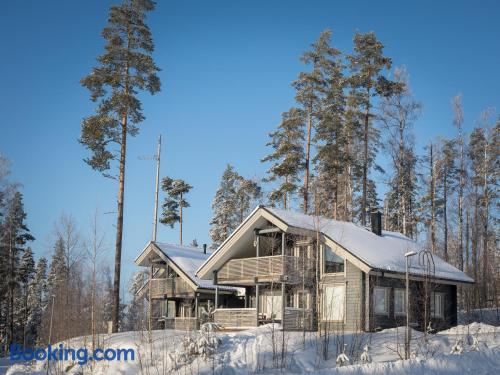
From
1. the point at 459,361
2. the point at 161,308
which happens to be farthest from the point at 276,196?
the point at 459,361

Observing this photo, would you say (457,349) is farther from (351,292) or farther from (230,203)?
(230,203)

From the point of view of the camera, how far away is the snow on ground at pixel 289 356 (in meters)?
13.8

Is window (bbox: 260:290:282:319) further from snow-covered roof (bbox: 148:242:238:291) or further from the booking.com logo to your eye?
the booking.com logo

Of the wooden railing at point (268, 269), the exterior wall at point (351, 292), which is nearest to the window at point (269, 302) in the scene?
the wooden railing at point (268, 269)

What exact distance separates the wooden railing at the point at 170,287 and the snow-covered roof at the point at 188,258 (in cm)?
94

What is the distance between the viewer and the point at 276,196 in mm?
38406

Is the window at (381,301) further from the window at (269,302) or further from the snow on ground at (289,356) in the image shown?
the snow on ground at (289,356)

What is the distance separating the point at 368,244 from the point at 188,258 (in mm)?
13330

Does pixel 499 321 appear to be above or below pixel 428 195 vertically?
below

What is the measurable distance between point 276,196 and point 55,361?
22.1m

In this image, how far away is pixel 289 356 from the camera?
15.7m

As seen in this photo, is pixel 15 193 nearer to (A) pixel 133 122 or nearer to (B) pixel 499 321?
(A) pixel 133 122

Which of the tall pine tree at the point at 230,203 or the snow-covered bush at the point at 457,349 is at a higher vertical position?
the tall pine tree at the point at 230,203

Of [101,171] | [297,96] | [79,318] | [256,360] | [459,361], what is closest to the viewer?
[459,361]
